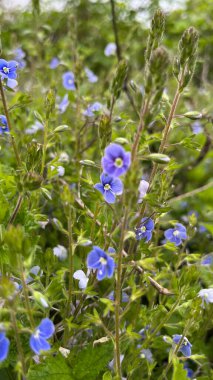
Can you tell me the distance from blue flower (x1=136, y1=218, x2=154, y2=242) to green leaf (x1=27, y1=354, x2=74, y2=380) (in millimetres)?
365

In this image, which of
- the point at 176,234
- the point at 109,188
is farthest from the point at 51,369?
the point at 176,234

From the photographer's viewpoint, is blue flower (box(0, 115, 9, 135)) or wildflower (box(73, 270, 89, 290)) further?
blue flower (box(0, 115, 9, 135))

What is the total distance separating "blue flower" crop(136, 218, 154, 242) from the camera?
1.40 m

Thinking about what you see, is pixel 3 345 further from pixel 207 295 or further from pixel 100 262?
pixel 207 295

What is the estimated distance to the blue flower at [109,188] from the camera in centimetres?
128

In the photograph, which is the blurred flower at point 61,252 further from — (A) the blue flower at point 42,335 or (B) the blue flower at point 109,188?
(A) the blue flower at point 42,335

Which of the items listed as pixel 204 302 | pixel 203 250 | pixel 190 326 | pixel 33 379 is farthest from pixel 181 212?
pixel 33 379

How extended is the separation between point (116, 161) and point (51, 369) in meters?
0.57

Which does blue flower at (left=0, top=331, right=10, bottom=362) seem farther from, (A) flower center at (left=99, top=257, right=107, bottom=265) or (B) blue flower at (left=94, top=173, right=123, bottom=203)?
(B) blue flower at (left=94, top=173, right=123, bottom=203)

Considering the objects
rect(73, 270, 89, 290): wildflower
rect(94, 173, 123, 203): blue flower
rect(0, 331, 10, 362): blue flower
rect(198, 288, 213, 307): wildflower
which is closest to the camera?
rect(0, 331, 10, 362): blue flower

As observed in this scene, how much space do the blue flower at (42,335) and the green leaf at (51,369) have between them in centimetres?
22

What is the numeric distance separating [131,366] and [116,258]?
1.03 feet

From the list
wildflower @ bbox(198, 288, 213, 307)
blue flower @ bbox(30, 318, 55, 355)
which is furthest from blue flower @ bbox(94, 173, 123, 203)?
wildflower @ bbox(198, 288, 213, 307)

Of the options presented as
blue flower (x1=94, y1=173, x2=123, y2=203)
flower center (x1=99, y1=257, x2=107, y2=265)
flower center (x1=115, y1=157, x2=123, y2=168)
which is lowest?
flower center (x1=99, y1=257, x2=107, y2=265)
